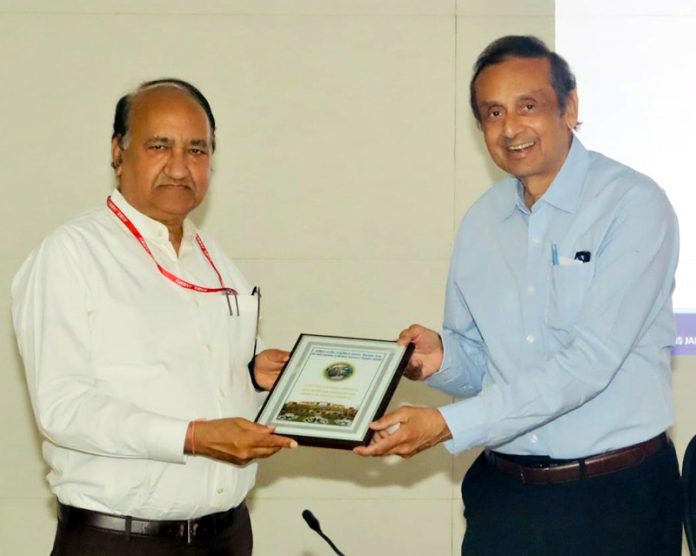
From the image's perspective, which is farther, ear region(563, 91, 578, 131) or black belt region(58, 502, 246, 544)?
ear region(563, 91, 578, 131)

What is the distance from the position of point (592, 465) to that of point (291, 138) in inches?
80.3

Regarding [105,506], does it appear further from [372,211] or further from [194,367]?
[372,211]

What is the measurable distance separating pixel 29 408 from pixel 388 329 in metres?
1.40

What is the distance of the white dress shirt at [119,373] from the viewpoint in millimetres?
2742

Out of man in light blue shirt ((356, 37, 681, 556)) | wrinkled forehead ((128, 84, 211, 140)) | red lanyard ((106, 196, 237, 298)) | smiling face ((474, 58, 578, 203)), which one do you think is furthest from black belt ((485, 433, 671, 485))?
wrinkled forehead ((128, 84, 211, 140))

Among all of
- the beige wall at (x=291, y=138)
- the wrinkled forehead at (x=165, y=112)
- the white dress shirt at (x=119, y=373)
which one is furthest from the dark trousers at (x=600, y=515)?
the beige wall at (x=291, y=138)

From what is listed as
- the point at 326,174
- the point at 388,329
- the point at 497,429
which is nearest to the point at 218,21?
the point at 326,174

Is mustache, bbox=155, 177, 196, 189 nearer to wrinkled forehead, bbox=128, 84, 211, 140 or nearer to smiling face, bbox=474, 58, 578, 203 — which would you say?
wrinkled forehead, bbox=128, 84, 211, 140

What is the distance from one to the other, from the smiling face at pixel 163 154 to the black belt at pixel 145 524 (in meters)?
0.79

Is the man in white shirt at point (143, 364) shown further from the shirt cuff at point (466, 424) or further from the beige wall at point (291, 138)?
the beige wall at point (291, 138)

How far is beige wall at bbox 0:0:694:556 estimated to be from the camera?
427 centimetres

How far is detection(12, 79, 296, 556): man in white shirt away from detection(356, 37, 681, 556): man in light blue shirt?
0.44m

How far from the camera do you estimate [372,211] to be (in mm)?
4320

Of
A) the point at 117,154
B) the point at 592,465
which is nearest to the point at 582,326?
the point at 592,465
